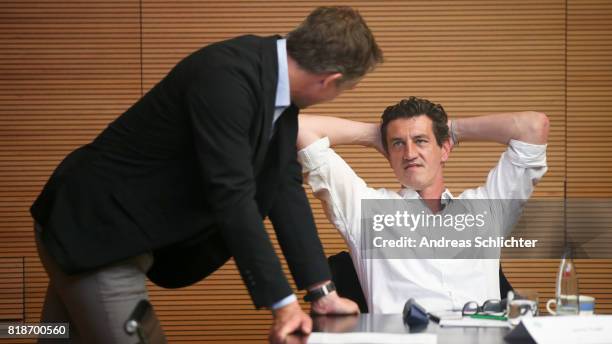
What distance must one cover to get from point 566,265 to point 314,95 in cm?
99

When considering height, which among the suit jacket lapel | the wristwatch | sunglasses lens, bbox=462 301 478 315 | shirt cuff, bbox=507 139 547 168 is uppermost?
the suit jacket lapel

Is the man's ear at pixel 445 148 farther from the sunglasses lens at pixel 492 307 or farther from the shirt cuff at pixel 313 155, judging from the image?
the sunglasses lens at pixel 492 307

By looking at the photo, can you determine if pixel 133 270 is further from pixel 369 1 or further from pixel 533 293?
pixel 369 1

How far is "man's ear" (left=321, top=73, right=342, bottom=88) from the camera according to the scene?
1.89 meters

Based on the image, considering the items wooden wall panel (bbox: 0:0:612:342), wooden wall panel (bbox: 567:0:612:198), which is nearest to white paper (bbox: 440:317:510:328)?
wooden wall panel (bbox: 0:0:612:342)

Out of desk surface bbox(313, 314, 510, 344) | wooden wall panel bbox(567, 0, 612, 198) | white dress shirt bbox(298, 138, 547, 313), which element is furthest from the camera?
wooden wall panel bbox(567, 0, 612, 198)

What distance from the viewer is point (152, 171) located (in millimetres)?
1896

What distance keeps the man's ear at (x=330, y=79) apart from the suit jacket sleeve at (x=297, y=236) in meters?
0.27

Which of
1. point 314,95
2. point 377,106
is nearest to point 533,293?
point 314,95

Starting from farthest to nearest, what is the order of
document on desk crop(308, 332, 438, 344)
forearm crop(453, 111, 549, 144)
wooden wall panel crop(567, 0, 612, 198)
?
wooden wall panel crop(567, 0, 612, 198) → forearm crop(453, 111, 549, 144) → document on desk crop(308, 332, 438, 344)

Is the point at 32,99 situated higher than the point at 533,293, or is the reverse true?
the point at 32,99

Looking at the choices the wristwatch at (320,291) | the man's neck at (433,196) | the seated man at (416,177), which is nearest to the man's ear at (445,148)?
the seated man at (416,177)

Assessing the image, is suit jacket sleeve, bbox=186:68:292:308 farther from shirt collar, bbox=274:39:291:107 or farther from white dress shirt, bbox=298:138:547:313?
white dress shirt, bbox=298:138:547:313

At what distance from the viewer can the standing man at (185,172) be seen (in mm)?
1773
